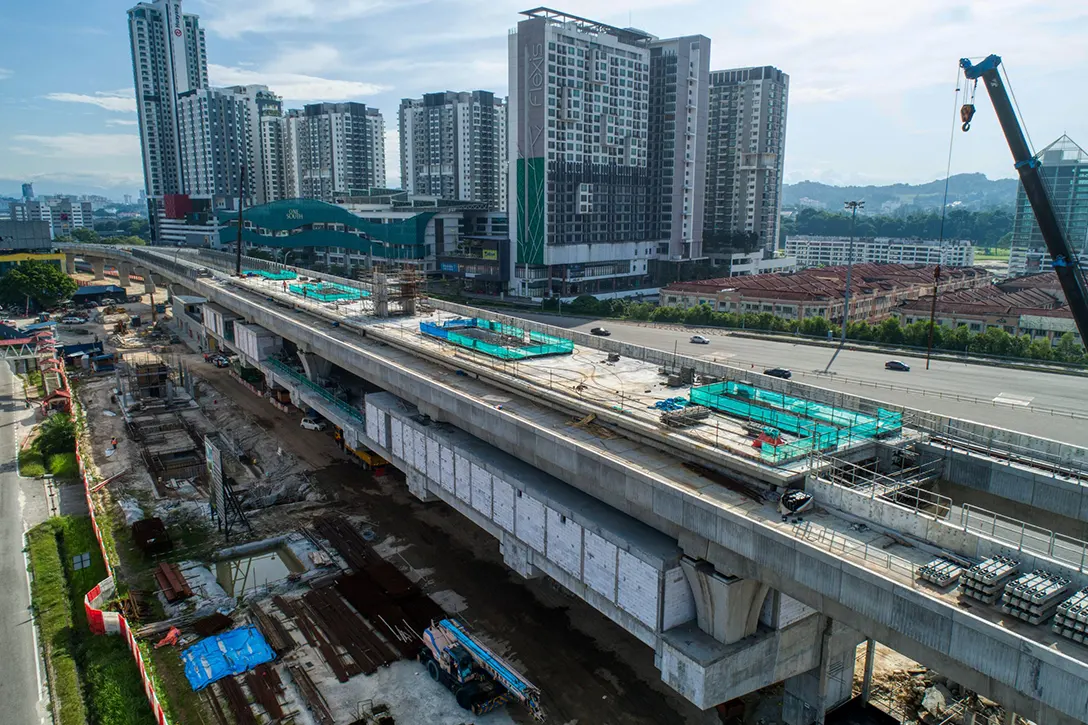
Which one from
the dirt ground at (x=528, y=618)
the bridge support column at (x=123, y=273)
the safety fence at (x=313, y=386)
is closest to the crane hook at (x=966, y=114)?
the dirt ground at (x=528, y=618)

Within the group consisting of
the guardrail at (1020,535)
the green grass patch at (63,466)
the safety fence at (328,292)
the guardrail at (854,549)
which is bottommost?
the green grass patch at (63,466)

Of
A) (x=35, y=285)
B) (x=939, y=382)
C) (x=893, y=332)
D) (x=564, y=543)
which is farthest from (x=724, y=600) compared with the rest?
(x=35, y=285)

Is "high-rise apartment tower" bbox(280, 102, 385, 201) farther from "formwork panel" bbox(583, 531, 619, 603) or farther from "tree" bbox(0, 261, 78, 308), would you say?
"formwork panel" bbox(583, 531, 619, 603)

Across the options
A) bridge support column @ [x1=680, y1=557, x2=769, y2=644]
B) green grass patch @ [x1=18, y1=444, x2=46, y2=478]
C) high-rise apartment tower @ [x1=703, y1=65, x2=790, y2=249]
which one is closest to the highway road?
bridge support column @ [x1=680, y1=557, x2=769, y2=644]

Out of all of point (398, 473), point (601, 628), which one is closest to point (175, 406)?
point (398, 473)

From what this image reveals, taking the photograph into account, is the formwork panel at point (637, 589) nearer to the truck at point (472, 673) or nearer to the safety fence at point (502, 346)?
the truck at point (472, 673)
